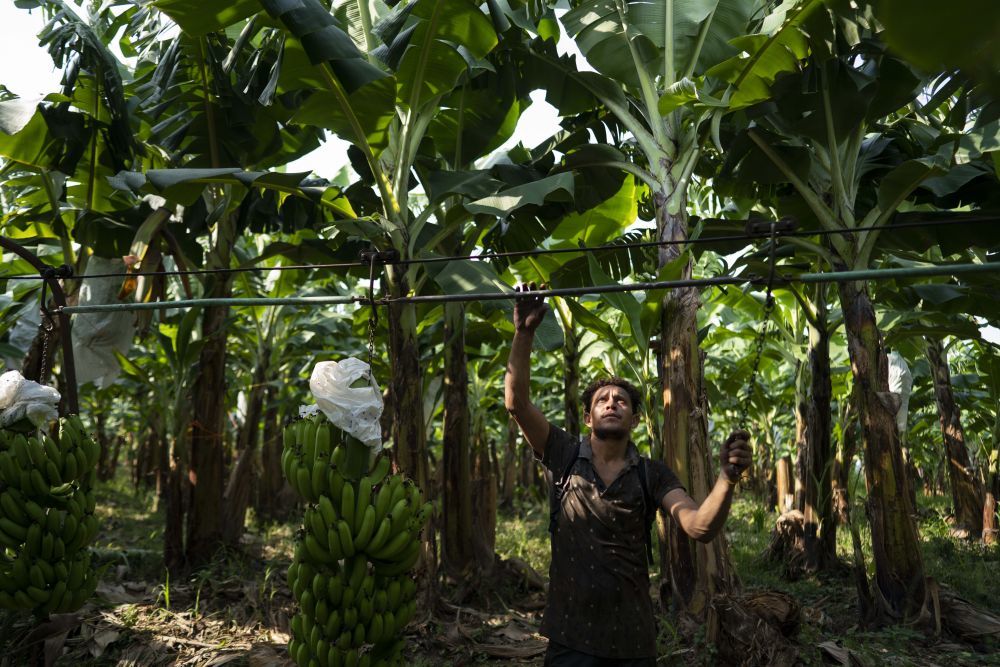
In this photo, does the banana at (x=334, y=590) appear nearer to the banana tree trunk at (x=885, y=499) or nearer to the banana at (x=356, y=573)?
the banana at (x=356, y=573)

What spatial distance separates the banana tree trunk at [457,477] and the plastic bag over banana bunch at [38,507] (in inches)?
95.7

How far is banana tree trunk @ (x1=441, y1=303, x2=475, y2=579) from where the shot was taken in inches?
222

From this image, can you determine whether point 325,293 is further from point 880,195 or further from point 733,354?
point 733,354

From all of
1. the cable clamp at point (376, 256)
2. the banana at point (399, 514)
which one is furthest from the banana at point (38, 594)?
the cable clamp at point (376, 256)

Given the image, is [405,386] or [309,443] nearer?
[309,443]

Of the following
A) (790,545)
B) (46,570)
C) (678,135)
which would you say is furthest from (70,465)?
(790,545)

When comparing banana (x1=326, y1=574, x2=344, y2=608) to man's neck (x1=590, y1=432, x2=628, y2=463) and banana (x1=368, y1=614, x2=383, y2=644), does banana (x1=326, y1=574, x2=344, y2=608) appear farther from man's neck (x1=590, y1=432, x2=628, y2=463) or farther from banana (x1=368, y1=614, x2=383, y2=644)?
man's neck (x1=590, y1=432, x2=628, y2=463)

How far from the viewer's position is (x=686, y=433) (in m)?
4.29

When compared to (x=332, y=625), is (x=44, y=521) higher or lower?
higher

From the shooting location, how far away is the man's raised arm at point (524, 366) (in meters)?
2.47

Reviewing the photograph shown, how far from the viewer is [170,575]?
5.74 meters

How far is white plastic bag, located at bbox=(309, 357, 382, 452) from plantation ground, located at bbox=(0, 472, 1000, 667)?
2.12 metres

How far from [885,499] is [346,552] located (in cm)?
335

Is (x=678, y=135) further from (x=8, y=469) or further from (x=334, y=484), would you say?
(x=8, y=469)
